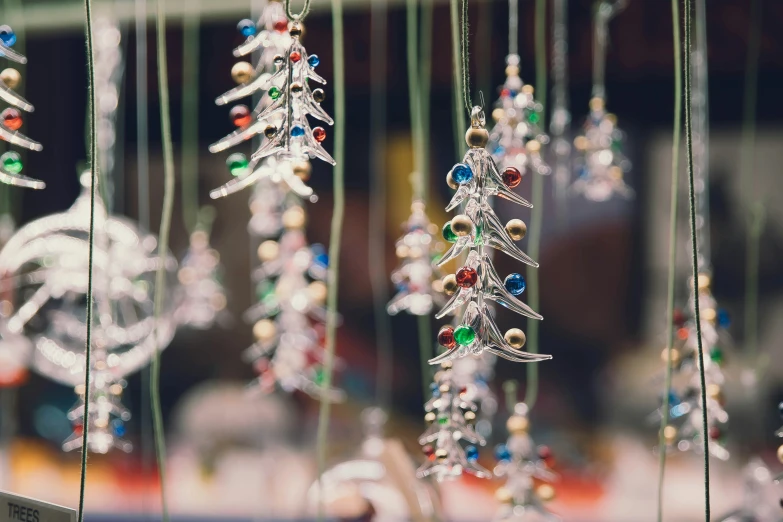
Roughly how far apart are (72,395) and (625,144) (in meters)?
1.84

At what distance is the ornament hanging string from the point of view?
2.85 meters

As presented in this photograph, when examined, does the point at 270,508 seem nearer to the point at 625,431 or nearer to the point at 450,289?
the point at 625,431

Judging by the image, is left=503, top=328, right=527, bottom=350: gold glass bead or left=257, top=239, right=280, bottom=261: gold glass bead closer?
left=503, top=328, right=527, bottom=350: gold glass bead

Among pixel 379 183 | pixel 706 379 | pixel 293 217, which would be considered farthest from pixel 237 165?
pixel 379 183

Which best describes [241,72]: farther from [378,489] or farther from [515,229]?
[378,489]

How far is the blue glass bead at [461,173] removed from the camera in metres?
0.96

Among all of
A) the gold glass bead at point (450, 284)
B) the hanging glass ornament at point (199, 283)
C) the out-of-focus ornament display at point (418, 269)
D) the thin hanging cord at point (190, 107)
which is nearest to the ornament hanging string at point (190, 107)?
the thin hanging cord at point (190, 107)

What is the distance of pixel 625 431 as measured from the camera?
2.61 m

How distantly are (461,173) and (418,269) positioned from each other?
0.60m

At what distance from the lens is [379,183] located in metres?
2.76

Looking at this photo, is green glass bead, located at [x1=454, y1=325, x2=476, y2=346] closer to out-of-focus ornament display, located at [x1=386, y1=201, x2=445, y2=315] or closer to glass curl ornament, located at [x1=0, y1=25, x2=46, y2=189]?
glass curl ornament, located at [x1=0, y1=25, x2=46, y2=189]

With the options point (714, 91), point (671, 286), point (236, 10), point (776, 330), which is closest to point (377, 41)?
point (236, 10)

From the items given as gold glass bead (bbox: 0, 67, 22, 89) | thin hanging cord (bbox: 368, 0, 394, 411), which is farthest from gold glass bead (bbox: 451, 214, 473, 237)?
thin hanging cord (bbox: 368, 0, 394, 411)

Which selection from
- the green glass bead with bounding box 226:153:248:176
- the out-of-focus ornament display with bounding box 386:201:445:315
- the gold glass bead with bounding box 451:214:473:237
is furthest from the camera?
the out-of-focus ornament display with bounding box 386:201:445:315
